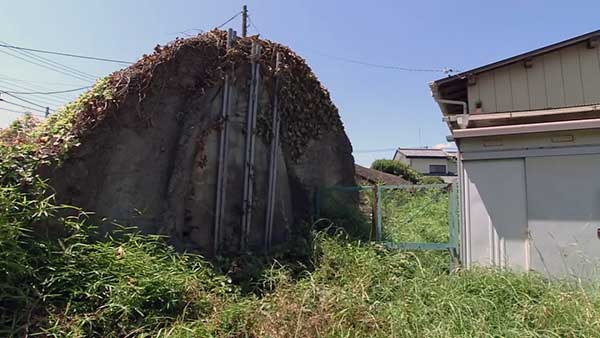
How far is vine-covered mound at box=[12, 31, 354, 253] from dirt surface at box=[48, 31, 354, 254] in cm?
1

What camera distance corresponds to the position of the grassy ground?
127 inches

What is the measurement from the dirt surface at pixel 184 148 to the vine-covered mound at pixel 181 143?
1 cm

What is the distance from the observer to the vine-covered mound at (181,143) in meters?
4.66

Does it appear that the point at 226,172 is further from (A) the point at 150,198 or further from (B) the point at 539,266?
(B) the point at 539,266

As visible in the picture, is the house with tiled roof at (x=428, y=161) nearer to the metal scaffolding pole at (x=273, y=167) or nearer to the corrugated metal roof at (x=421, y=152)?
the corrugated metal roof at (x=421, y=152)

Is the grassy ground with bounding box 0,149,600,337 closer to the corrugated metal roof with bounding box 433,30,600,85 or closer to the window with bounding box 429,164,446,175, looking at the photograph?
the corrugated metal roof with bounding box 433,30,600,85

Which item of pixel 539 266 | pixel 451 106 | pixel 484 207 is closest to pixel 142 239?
pixel 484 207

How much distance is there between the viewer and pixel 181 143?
542 centimetres

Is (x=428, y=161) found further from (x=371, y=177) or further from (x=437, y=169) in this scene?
(x=371, y=177)

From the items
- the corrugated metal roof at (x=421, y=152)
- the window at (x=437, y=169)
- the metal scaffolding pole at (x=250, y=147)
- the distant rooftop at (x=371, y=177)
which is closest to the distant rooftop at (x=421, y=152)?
the corrugated metal roof at (x=421, y=152)

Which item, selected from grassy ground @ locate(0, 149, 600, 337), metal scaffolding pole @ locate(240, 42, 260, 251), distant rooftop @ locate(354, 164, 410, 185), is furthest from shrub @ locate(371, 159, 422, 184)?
grassy ground @ locate(0, 149, 600, 337)

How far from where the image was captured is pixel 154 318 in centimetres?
340

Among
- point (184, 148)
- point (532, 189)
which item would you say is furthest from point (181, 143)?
point (532, 189)

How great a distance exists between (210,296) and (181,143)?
2299 millimetres
